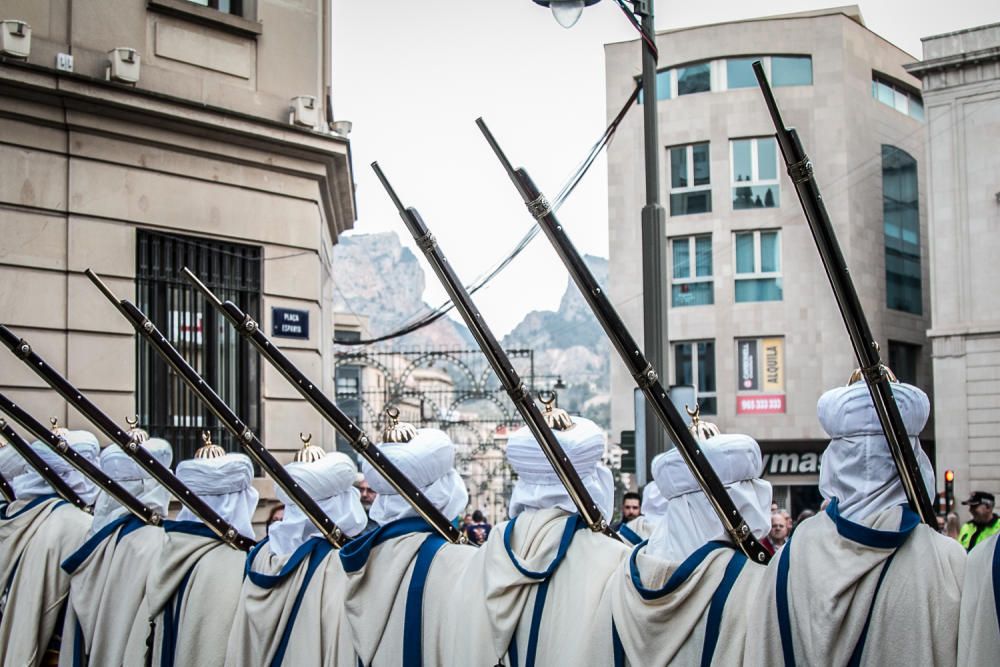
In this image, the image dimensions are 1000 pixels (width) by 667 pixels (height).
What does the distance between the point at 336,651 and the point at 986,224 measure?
24855 millimetres

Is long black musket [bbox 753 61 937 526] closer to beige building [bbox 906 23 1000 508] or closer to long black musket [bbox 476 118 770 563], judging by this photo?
long black musket [bbox 476 118 770 563]

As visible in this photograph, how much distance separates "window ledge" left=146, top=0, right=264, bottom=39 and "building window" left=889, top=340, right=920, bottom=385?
26073 mm

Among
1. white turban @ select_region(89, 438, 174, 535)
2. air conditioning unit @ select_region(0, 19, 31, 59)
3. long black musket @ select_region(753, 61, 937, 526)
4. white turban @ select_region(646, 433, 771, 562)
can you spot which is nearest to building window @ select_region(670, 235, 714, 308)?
air conditioning unit @ select_region(0, 19, 31, 59)

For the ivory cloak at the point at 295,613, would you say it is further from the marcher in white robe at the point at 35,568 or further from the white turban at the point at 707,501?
the marcher in white robe at the point at 35,568

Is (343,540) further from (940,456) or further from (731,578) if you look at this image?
(940,456)

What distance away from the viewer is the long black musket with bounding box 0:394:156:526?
26.1ft

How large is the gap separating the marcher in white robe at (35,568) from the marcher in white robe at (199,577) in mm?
1232

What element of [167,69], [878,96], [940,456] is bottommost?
[940,456]

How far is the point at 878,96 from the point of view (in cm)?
3541

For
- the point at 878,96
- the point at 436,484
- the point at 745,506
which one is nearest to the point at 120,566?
the point at 436,484

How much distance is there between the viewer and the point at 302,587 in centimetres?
677

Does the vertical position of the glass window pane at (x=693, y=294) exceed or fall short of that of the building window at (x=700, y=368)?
it exceeds it

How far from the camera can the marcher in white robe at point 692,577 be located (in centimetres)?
480

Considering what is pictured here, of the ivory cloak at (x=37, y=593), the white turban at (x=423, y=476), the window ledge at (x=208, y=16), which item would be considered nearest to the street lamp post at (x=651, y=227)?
the white turban at (x=423, y=476)
